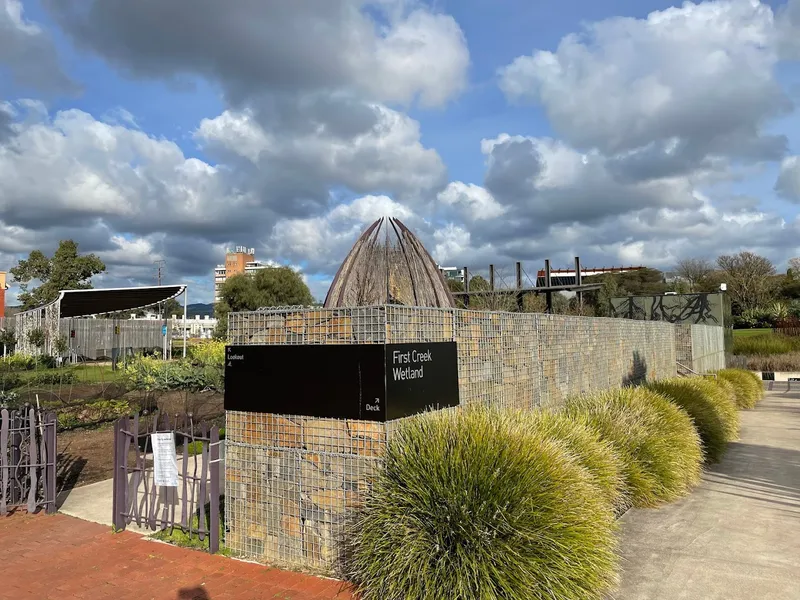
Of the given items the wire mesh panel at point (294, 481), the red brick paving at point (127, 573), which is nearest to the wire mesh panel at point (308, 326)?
the wire mesh panel at point (294, 481)

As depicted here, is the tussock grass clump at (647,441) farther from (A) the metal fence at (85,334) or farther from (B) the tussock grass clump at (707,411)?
(A) the metal fence at (85,334)

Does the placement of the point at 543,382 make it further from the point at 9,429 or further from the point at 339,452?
the point at 9,429

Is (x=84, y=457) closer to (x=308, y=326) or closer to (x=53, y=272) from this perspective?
(x=308, y=326)

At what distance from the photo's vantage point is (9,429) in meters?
6.44

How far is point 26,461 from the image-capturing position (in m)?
6.68

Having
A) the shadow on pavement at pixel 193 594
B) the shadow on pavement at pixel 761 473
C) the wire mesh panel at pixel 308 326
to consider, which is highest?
the wire mesh panel at pixel 308 326

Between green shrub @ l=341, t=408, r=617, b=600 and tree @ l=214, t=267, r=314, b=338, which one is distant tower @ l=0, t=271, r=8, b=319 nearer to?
tree @ l=214, t=267, r=314, b=338

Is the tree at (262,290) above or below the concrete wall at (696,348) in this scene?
above

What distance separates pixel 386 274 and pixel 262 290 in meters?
41.0

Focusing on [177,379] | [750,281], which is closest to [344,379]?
[177,379]

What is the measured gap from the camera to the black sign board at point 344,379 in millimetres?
4438

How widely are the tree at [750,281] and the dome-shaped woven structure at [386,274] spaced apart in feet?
170

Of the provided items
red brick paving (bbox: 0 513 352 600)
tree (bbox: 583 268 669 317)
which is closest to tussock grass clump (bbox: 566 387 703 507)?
red brick paving (bbox: 0 513 352 600)

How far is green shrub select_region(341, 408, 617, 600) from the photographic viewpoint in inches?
146
